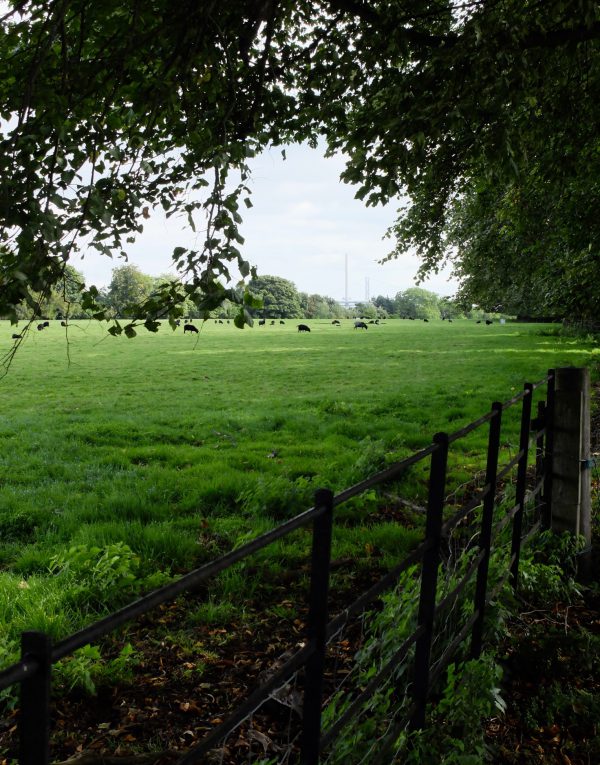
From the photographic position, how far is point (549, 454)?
5238 mm

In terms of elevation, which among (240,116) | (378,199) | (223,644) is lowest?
(223,644)

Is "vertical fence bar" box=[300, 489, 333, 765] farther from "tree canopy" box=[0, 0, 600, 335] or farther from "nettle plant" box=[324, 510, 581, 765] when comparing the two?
"tree canopy" box=[0, 0, 600, 335]

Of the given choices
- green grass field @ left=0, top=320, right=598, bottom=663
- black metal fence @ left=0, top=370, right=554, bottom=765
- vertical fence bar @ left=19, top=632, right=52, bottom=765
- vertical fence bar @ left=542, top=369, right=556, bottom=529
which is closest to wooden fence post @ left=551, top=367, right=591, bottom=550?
vertical fence bar @ left=542, top=369, right=556, bottom=529

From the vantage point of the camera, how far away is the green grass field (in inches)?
195

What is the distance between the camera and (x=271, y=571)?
16.7ft

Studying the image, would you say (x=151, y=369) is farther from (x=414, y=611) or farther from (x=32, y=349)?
(x=414, y=611)

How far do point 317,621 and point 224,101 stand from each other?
198 inches

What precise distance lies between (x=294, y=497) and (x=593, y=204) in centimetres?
826

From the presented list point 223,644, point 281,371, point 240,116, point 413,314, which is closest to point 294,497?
point 223,644

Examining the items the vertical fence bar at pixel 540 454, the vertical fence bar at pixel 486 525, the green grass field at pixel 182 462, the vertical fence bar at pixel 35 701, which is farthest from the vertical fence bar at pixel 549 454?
the vertical fence bar at pixel 35 701

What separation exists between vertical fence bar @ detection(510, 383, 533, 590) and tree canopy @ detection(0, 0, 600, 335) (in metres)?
2.30

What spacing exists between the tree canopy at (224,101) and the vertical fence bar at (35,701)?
8.03 feet

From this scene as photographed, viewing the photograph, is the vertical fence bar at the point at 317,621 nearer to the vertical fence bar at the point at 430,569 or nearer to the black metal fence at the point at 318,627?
the black metal fence at the point at 318,627

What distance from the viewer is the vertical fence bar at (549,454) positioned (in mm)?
5129
